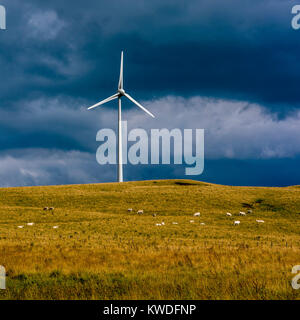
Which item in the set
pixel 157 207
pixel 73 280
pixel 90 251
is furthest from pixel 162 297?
pixel 157 207

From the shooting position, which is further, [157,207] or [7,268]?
[157,207]

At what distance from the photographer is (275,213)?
48.3 metres

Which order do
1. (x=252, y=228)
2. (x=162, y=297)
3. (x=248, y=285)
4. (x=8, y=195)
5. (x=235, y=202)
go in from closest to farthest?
(x=162, y=297), (x=248, y=285), (x=252, y=228), (x=235, y=202), (x=8, y=195)

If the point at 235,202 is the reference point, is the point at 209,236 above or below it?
below

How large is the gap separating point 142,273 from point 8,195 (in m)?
57.0

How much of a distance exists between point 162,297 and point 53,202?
50.6 m

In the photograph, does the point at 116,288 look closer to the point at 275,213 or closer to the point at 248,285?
the point at 248,285

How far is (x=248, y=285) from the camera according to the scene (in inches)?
421

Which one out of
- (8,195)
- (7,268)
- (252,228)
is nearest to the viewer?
(7,268)

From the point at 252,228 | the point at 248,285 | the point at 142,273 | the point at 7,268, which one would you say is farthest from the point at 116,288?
the point at 252,228

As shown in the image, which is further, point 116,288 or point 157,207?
point 157,207

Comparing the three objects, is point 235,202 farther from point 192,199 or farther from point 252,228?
point 252,228

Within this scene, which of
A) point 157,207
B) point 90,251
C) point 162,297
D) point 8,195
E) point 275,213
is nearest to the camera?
point 162,297

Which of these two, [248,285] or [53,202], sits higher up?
[53,202]
